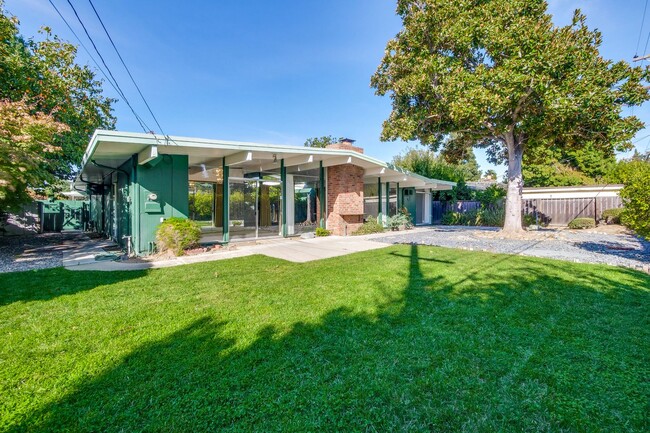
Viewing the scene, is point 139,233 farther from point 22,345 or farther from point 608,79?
point 608,79

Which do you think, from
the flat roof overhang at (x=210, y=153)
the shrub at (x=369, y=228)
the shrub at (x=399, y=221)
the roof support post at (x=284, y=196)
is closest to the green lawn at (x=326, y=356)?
the flat roof overhang at (x=210, y=153)

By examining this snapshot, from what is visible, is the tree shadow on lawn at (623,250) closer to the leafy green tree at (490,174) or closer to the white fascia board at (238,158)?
the white fascia board at (238,158)

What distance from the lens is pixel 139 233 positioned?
28.5ft

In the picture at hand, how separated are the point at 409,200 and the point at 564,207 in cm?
942

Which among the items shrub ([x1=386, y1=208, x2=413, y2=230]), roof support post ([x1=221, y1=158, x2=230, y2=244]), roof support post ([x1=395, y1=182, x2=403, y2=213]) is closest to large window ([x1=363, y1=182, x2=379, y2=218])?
shrub ([x1=386, y1=208, x2=413, y2=230])

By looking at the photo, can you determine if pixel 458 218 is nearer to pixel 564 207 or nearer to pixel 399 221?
pixel 564 207

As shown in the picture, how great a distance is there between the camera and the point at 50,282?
564 cm

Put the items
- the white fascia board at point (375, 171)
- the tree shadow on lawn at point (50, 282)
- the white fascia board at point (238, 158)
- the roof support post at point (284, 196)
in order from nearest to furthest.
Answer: the tree shadow on lawn at point (50, 282) < the white fascia board at point (238, 158) < the roof support post at point (284, 196) < the white fascia board at point (375, 171)

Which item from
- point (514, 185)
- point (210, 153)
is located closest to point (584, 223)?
point (514, 185)

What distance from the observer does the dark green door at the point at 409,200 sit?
19828mm

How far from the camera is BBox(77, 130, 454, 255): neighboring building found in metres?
8.71

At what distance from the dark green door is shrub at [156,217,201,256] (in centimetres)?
1427

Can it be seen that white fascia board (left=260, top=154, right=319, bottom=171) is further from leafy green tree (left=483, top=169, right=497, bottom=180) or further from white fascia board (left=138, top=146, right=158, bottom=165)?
leafy green tree (left=483, top=169, right=497, bottom=180)

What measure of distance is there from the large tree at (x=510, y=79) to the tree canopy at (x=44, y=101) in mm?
11600
